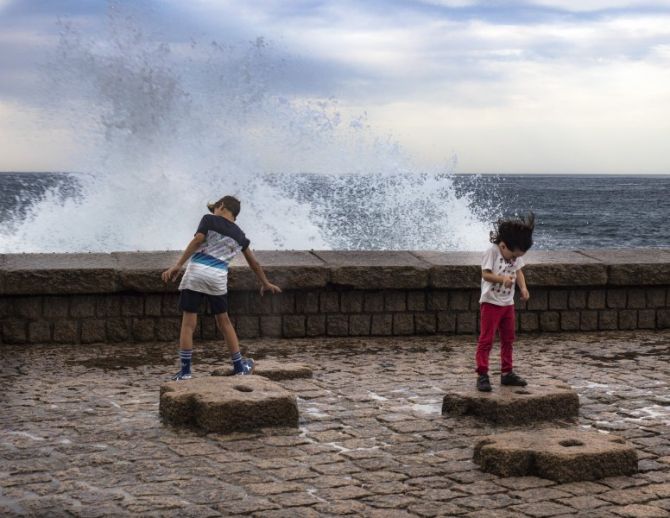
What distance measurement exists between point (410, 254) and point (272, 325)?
1479 mm

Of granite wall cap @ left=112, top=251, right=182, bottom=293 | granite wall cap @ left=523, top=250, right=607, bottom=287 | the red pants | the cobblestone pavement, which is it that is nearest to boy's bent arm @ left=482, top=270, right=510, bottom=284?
the red pants

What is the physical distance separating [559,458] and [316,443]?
1.30 metres

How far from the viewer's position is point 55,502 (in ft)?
14.8

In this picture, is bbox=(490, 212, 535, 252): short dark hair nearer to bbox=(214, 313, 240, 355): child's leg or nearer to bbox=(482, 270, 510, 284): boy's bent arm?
bbox=(482, 270, 510, 284): boy's bent arm

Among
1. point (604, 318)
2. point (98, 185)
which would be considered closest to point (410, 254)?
point (604, 318)

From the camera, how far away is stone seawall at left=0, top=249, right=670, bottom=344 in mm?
8594

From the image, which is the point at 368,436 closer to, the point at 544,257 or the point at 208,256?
the point at 208,256

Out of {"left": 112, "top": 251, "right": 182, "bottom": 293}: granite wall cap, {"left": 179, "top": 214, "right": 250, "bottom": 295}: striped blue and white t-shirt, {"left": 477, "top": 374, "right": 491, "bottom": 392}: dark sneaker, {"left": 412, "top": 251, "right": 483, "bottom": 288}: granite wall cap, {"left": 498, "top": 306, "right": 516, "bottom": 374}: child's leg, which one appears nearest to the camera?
{"left": 477, "top": 374, "right": 491, "bottom": 392}: dark sneaker

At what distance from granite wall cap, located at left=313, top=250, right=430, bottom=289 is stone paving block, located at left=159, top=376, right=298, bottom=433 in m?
2.95

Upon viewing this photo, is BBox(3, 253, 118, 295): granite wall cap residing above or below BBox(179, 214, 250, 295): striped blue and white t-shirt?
below

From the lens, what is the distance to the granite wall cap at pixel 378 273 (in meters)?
9.02

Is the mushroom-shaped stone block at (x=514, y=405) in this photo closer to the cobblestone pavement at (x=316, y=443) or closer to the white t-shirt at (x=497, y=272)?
the cobblestone pavement at (x=316, y=443)

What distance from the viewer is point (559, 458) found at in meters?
4.91

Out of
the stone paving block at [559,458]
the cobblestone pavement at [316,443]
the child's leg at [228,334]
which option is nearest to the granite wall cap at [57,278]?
the cobblestone pavement at [316,443]
